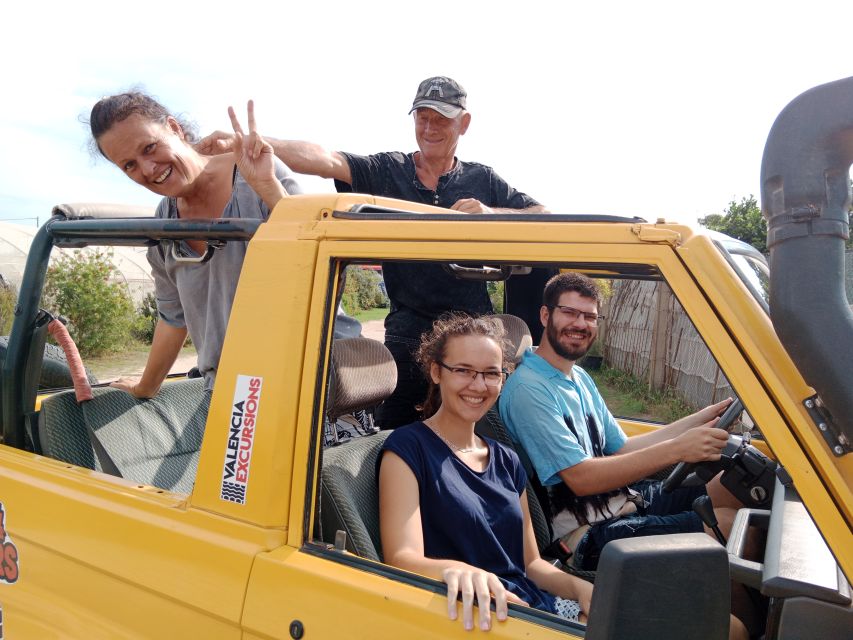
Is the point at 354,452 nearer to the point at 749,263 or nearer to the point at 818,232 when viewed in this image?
the point at 749,263

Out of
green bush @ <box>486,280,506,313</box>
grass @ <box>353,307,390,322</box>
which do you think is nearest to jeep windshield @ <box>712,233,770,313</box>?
green bush @ <box>486,280,506,313</box>

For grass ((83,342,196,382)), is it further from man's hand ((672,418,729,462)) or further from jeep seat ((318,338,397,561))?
man's hand ((672,418,729,462))

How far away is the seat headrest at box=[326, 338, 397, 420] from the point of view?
6.50ft

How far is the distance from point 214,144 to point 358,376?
1.13 m

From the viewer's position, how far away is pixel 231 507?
1.71 m

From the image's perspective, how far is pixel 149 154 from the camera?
2.43 metres

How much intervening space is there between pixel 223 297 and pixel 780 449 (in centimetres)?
177

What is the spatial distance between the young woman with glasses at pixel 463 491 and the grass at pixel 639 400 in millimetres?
5113

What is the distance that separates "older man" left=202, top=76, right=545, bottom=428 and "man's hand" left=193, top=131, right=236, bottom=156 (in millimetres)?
307

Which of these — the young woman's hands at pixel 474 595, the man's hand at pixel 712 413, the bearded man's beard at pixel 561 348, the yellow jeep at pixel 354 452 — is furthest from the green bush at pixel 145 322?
the young woman's hands at pixel 474 595

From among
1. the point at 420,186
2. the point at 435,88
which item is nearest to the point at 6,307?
the point at 420,186

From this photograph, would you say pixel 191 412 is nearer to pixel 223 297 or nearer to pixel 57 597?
pixel 223 297

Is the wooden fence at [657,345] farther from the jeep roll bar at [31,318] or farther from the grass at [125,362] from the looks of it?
the grass at [125,362]

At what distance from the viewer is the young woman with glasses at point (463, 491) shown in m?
1.95
